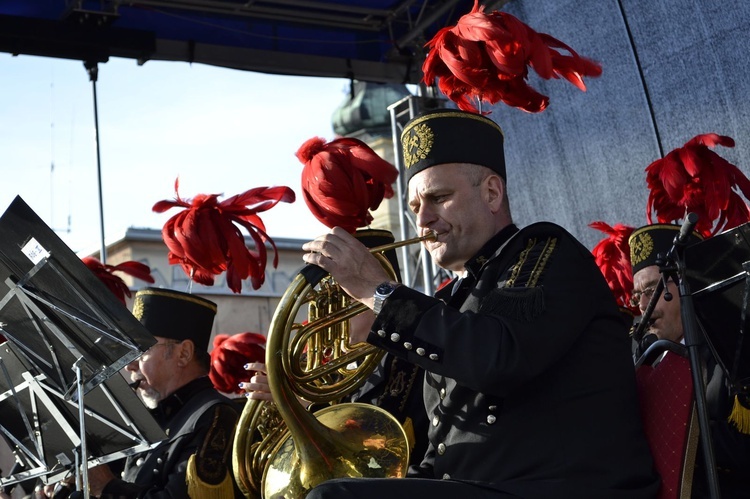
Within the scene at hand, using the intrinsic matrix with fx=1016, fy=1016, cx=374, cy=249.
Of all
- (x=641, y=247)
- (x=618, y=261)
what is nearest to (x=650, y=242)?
(x=641, y=247)

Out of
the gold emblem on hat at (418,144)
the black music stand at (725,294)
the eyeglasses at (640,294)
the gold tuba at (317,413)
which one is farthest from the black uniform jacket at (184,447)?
the black music stand at (725,294)

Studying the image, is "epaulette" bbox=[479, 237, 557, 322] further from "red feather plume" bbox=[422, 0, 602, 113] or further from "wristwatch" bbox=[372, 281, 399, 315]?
"red feather plume" bbox=[422, 0, 602, 113]

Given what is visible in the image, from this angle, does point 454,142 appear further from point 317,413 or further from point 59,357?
point 59,357

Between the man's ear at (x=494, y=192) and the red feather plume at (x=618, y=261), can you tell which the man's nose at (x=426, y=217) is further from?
the red feather plume at (x=618, y=261)

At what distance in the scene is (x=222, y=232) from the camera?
4.89 meters

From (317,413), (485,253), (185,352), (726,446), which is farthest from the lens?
(185,352)

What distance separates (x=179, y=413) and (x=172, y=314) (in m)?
0.55

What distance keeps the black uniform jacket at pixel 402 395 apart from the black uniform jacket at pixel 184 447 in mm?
787

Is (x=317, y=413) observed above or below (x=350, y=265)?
below

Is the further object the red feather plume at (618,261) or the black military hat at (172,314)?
the red feather plume at (618,261)

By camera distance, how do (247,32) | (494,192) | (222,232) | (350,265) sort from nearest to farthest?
(350,265)
(494,192)
(222,232)
(247,32)

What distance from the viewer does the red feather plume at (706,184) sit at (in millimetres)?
4609

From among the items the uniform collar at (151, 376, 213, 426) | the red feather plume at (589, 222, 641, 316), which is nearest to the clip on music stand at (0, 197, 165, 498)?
the uniform collar at (151, 376, 213, 426)

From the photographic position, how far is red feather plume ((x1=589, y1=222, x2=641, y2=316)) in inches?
218
